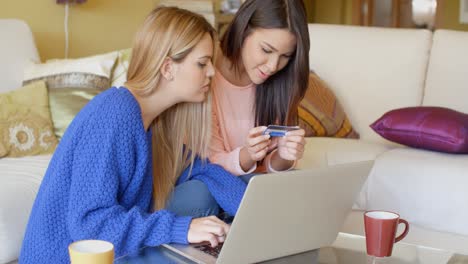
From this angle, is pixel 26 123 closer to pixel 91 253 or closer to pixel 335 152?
pixel 335 152

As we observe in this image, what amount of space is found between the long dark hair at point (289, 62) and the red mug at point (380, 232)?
2.16 ft

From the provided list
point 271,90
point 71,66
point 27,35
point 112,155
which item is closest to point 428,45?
point 271,90

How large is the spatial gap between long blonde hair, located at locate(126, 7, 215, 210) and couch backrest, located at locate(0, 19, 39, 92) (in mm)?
1323

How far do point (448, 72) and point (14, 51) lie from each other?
1.71 m

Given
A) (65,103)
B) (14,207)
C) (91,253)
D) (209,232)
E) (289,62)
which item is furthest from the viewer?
(65,103)

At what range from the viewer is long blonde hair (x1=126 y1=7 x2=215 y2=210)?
1746 millimetres

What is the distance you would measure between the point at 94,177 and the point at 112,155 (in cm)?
6

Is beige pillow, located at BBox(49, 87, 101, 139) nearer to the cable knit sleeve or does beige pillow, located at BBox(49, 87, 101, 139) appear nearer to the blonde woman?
the blonde woman

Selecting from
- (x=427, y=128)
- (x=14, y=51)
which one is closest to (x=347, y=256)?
(x=427, y=128)

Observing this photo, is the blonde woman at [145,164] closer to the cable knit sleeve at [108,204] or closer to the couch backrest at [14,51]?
the cable knit sleeve at [108,204]

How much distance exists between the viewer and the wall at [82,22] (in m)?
3.61

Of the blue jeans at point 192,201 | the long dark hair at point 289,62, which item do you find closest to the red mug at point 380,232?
the blue jeans at point 192,201

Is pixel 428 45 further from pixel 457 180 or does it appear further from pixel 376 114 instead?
pixel 457 180

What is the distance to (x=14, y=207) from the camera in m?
2.20
